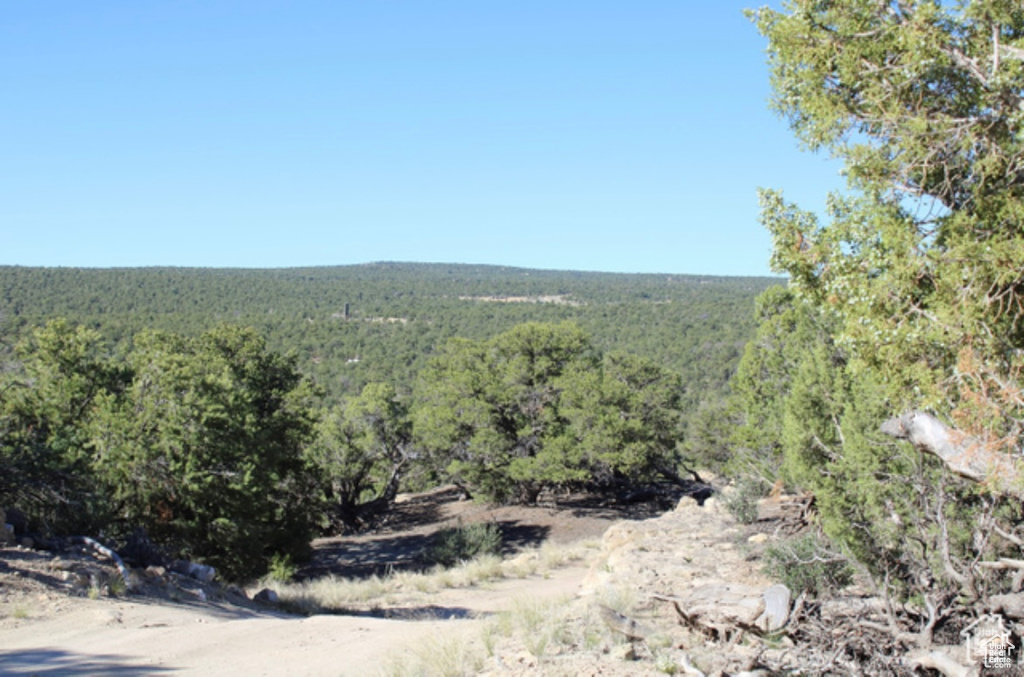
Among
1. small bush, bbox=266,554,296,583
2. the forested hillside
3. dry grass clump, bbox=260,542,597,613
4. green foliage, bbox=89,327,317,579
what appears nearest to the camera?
dry grass clump, bbox=260,542,597,613

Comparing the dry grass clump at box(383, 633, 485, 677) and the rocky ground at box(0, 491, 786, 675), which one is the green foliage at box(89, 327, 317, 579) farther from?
the dry grass clump at box(383, 633, 485, 677)

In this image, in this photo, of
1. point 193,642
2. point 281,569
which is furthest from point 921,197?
point 281,569

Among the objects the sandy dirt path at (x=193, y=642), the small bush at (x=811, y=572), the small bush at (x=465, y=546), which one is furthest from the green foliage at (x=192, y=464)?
the small bush at (x=811, y=572)

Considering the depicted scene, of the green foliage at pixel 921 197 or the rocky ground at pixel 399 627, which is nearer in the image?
the green foliage at pixel 921 197

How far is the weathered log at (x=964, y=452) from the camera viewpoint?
17.4ft

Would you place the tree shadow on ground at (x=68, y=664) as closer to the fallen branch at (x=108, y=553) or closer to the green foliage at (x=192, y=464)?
the fallen branch at (x=108, y=553)

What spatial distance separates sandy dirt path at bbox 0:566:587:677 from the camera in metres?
7.30

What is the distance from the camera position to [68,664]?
7168 millimetres

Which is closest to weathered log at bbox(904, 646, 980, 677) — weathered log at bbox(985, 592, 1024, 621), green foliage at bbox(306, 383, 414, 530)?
weathered log at bbox(985, 592, 1024, 621)

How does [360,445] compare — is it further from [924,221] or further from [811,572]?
[924,221]

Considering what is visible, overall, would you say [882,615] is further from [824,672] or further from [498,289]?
[498,289]

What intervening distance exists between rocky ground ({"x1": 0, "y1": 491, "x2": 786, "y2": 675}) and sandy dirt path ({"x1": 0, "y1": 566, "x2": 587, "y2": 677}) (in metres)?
0.02

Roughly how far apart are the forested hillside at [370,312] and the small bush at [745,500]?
22.5 m

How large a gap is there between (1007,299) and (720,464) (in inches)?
772
